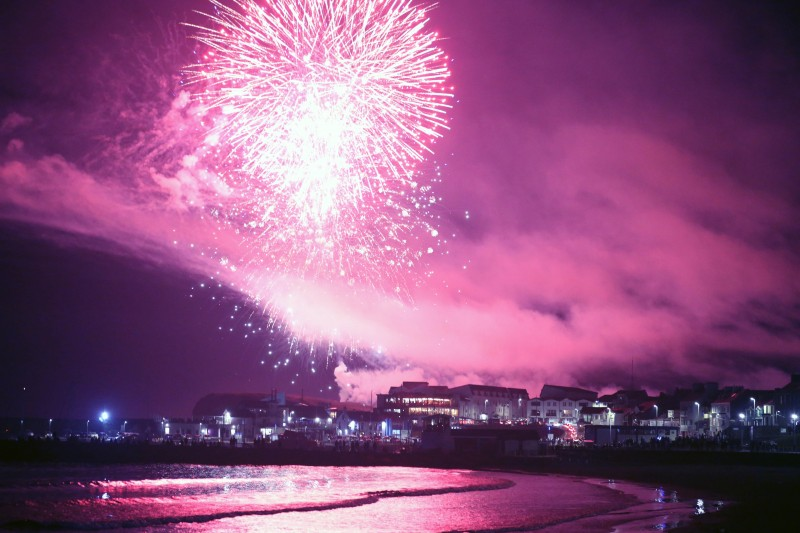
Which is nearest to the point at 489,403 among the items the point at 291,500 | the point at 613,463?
the point at 613,463

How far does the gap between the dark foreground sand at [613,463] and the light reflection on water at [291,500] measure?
4.79 m

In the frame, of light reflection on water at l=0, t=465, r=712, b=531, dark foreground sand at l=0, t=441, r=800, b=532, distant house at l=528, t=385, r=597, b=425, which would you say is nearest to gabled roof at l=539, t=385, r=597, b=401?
distant house at l=528, t=385, r=597, b=425

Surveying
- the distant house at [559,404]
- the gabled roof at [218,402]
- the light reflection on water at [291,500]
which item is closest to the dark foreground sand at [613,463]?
the light reflection on water at [291,500]

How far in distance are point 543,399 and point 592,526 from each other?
351 ft

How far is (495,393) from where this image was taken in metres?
137

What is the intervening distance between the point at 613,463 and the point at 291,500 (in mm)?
35764

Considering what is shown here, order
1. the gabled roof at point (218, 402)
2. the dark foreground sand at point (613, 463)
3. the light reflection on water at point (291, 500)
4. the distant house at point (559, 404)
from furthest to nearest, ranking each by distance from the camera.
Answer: the gabled roof at point (218, 402)
the distant house at point (559, 404)
the dark foreground sand at point (613, 463)
the light reflection on water at point (291, 500)

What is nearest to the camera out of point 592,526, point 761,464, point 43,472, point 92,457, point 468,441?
point 592,526

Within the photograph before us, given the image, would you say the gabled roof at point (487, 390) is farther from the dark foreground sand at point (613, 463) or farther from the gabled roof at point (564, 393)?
the dark foreground sand at point (613, 463)

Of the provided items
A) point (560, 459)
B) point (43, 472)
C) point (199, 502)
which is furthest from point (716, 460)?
point (43, 472)

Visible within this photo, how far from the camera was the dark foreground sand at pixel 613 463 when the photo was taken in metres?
34.7

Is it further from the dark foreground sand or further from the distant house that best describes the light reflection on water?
the distant house

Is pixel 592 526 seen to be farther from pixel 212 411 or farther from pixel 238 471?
pixel 212 411

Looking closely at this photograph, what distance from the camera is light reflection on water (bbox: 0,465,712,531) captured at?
30.1 meters
